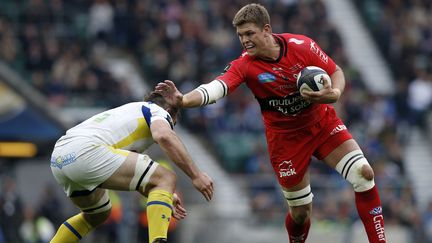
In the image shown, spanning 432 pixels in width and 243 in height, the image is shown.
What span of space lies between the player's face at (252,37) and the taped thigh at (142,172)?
1644 mm

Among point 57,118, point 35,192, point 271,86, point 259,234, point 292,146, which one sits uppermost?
point 271,86

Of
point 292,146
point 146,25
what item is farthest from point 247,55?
point 146,25

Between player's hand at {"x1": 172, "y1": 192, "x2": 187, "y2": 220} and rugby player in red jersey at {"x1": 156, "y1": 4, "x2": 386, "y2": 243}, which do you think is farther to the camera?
rugby player in red jersey at {"x1": 156, "y1": 4, "x2": 386, "y2": 243}

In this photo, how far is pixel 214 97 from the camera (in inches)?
404

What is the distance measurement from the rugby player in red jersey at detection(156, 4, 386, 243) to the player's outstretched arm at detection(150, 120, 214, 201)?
57 centimetres

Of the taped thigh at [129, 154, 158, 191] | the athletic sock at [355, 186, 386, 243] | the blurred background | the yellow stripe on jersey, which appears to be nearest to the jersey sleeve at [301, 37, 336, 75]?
the athletic sock at [355, 186, 386, 243]

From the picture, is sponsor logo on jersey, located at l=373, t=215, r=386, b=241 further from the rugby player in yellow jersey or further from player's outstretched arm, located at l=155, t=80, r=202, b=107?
player's outstretched arm, located at l=155, t=80, r=202, b=107

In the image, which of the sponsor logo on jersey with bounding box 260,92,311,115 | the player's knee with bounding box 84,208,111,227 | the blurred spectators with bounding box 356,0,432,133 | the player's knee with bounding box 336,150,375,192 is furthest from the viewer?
the blurred spectators with bounding box 356,0,432,133

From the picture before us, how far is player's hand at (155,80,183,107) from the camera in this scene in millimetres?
9922

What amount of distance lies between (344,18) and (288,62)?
17537 millimetres

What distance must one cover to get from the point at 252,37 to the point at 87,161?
6.88ft

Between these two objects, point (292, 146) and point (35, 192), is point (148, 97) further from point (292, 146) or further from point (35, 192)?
point (35, 192)

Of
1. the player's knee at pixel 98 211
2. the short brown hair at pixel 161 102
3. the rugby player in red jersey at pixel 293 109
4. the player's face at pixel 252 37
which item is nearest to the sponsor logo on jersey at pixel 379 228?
the rugby player in red jersey at pixel 293 109

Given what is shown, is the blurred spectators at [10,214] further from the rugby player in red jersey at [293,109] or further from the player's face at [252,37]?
the player's face at [252,37]
